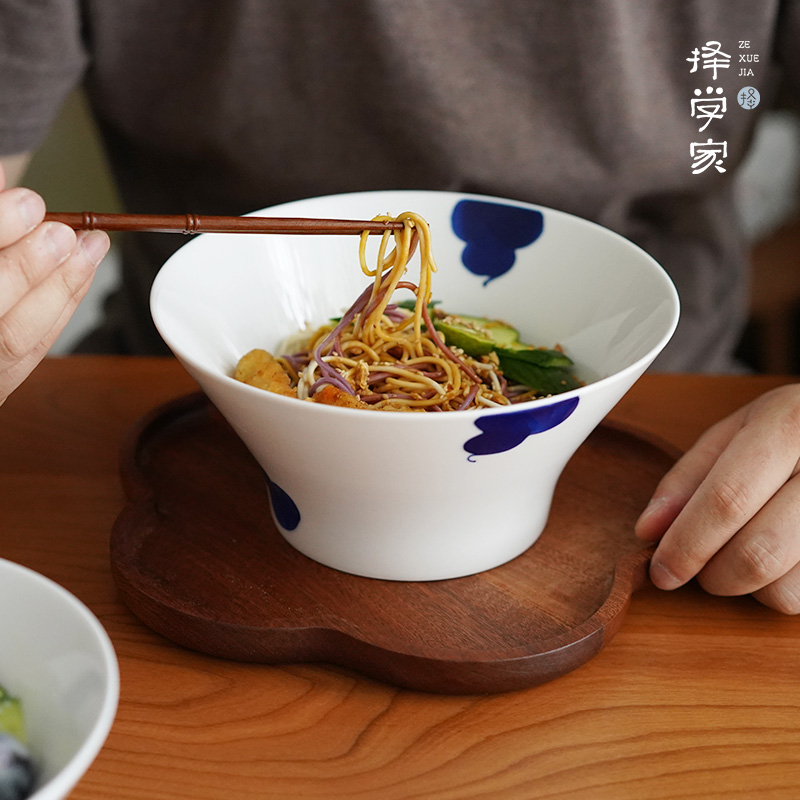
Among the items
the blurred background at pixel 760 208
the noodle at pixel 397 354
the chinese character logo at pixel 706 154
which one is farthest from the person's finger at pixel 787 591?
the blurred background at pixel 760 208

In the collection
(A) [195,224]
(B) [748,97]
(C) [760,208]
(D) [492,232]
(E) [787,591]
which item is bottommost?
(C) [760,208]

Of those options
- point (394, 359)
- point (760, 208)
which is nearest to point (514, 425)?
point (394, 359)

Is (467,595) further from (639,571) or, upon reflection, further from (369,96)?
(369,96)

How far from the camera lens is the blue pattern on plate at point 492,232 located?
116 centimetres

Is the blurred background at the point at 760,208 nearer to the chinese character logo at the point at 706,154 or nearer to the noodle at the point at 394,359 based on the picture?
the chinese character logo at the point at 706,154

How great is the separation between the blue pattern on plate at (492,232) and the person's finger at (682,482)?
1.15ft

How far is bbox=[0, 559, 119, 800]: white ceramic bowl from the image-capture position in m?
0.55

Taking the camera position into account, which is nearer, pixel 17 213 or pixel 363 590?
pixel 17 213

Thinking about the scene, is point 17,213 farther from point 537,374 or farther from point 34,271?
point 537,374

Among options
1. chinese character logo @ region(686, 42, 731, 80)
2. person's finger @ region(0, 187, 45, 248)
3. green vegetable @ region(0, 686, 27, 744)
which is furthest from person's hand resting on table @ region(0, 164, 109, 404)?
chinese character logo @ region(686, 42, 731, 80)

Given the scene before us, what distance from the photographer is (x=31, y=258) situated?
0.80 metres

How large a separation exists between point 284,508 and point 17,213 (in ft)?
1.30

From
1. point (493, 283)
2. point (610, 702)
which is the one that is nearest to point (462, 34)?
point (493, 283)

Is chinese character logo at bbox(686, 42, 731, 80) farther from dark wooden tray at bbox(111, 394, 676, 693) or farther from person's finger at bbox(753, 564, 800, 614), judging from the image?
person's finger at bbox(753, 564, 800, 614)
